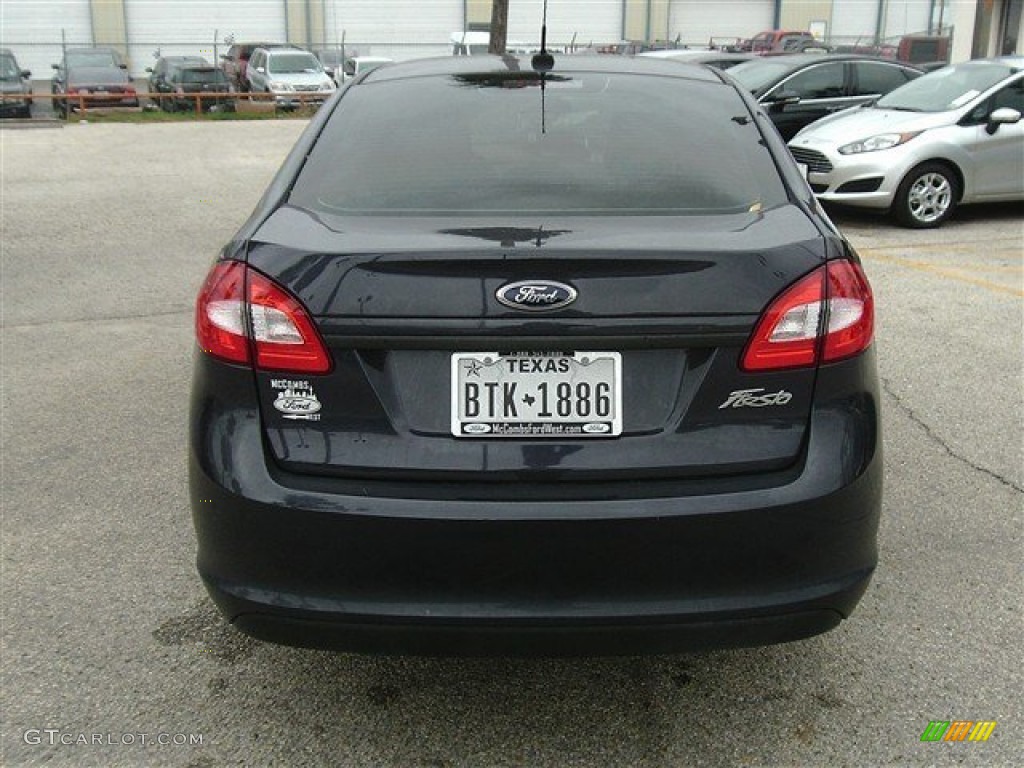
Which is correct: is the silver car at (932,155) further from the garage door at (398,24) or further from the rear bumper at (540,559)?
the garage door at (398,24)

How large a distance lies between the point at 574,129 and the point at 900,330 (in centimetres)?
417

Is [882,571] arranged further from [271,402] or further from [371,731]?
[271,402]

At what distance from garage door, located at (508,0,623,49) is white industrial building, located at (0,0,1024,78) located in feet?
0.15

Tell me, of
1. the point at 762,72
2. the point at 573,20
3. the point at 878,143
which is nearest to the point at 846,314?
the point at 878,143

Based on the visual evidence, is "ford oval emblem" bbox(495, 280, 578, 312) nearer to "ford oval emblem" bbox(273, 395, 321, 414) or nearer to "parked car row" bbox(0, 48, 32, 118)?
"ford oval emblem" bbox(273, 395, 321, 414)

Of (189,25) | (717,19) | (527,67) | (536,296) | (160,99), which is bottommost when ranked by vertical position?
(160,99)

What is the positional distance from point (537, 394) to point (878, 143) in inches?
360

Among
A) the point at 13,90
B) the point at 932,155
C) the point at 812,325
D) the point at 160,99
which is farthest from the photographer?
the point at 160,99

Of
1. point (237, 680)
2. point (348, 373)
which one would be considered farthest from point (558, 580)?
point (237, 680)

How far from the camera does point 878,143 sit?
10461 mm

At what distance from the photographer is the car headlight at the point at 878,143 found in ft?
34.2

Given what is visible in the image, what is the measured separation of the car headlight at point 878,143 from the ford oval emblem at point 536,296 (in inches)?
354

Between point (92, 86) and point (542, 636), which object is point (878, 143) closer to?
point (542, 636)

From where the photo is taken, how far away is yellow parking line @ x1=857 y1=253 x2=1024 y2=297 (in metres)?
7.73
